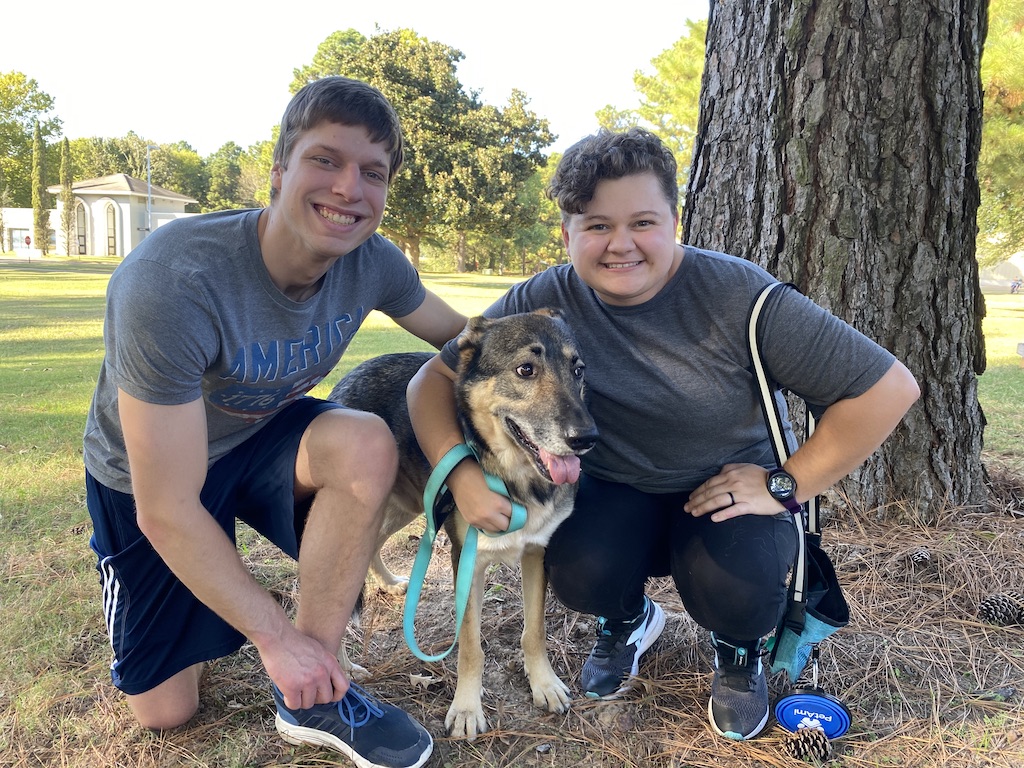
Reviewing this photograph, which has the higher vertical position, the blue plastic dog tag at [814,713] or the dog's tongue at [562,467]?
the dog's tongue at [562,467]

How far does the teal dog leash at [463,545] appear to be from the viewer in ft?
8.10

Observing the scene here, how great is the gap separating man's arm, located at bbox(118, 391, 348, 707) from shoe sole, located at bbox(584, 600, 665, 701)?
1004mm

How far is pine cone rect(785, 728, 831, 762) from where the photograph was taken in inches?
86.0

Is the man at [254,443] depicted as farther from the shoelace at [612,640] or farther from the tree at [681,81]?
the tree at [681,81]

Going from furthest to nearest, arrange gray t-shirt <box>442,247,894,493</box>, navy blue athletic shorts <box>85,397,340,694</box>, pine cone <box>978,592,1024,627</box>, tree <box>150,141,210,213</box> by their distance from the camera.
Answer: tree <box>150,141,210,213</box>, pine cone <box>978,592,1024,627</box>, navy blue athletic shorts <box>85,397,340,694</box>, gray t-shirt <box>442,247,894,493</box>

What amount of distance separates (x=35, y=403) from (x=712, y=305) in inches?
288

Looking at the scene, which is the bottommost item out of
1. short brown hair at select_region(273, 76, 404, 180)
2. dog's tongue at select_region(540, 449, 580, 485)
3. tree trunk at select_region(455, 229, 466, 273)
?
dog's tongue at select_region(540, 449, 580, 485)

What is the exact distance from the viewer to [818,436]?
7.82ft

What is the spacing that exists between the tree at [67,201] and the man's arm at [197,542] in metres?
53.8

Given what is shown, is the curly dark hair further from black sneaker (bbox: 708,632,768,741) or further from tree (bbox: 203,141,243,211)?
tree (bbox: 203,141,243,211)

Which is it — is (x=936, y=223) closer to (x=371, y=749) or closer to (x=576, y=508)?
(x=576, y=508)

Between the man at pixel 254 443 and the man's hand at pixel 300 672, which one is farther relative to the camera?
the man's hand at pixel 300 672

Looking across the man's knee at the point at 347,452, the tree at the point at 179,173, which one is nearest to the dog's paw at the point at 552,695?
the man's knee at the point at 347,452

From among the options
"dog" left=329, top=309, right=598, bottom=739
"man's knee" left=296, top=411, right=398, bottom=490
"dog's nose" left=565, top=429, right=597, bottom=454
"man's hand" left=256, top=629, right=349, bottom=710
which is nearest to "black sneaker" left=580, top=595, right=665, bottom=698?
"dog" left=329, top=309, right=598, bottom=739
